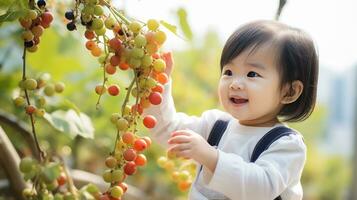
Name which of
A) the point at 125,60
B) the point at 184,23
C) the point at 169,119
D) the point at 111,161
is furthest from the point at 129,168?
the point at 184,23

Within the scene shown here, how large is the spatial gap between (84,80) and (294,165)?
33.0 inches

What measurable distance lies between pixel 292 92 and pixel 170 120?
19 centimetres

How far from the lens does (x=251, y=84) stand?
0.79 metres

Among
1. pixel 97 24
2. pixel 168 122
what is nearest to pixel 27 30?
pixel 97 24

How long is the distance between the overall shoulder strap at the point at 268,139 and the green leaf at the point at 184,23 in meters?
0.23

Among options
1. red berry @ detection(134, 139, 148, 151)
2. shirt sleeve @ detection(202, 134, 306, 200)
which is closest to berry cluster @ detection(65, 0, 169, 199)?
red berry @ detection(134, 139, 148, 151)

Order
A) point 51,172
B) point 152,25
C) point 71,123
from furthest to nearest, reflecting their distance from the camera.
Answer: point 71,123 → point 152,25 → point 51,172

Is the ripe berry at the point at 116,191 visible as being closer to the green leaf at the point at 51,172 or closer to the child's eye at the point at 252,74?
the green leaf at the point at 51,172

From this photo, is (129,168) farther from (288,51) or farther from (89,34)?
(288,51)

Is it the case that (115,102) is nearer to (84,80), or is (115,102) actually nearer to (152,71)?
(84,80)

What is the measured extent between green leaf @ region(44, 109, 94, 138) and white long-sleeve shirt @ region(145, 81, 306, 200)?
102 millimetres

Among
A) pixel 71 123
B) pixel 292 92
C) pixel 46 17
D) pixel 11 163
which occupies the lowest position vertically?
pixel 11 163

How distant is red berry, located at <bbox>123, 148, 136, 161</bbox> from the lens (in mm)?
667

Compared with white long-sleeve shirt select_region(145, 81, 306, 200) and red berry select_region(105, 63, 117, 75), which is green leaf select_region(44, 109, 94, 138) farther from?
red berry select_region(105, 63, 117, 75)
